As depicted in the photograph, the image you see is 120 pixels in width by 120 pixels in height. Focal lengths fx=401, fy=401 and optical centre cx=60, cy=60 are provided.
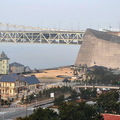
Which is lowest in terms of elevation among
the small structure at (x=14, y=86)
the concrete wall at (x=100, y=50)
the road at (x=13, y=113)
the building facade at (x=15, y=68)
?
the road at (x=13, y=113)

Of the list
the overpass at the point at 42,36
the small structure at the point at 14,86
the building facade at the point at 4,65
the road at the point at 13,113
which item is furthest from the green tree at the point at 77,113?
the overpass at the point at 42,36

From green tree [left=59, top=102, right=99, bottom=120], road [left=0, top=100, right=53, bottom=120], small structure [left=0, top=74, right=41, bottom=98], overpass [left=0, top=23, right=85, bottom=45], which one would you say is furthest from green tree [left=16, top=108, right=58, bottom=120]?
overpass [left=0, top=23, right=85, bottom=45]

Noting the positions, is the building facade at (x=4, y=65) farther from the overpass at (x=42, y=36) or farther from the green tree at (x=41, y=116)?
the green tree at (x=41, y=116)

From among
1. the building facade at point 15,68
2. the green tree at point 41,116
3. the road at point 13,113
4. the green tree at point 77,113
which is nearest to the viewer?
the green tree at point 41,116

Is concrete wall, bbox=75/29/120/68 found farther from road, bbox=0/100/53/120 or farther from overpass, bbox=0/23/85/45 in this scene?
road, bbox=0/100/53/120

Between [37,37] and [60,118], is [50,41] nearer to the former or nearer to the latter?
[37,37]

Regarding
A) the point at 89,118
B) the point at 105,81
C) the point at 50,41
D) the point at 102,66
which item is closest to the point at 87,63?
the point at 102,66

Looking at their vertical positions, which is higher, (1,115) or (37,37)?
(37,37)

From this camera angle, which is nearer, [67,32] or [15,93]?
[15,93]

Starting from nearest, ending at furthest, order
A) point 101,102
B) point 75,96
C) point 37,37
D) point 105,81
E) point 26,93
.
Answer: point 101,102, point 75,96, point 26,93, point 105,81, point 37,37
